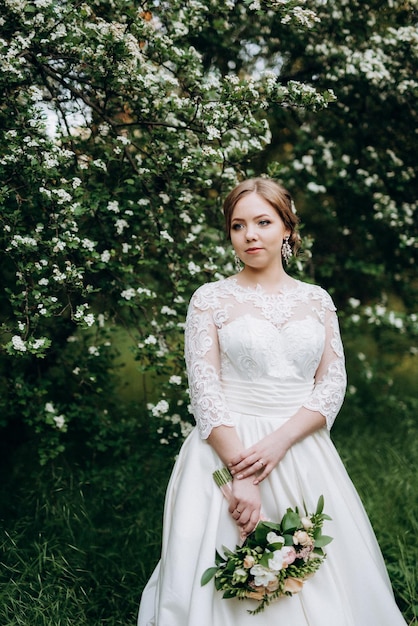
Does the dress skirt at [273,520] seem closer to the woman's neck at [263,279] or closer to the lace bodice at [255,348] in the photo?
the lace bodice at [255,348]

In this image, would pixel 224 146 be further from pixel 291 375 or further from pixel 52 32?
pixel 291 375

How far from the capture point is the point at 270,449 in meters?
2.46

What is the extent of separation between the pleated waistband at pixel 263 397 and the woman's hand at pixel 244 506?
311 millimetres

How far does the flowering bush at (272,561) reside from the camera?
2242 mm

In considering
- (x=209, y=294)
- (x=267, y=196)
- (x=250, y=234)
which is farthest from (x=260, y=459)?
(x=267, y=196)

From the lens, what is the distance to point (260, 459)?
8.00ft

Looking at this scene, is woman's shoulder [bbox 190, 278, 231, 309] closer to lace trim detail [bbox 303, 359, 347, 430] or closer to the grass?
lace trim detail [bbox 303, 359, 347, 430]

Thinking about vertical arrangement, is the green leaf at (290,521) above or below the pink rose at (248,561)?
above

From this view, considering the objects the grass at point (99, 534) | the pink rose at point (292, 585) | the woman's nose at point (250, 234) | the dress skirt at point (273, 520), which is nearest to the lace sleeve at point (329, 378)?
the dress skirt at point (273, 520)

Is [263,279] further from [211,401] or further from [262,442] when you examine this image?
[262,442]

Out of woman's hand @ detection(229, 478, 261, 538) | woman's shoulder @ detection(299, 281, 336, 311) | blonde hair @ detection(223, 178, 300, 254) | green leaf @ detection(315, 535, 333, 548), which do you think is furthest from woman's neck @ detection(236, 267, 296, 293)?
green leaf @ detection(315, 535, 333, 548)

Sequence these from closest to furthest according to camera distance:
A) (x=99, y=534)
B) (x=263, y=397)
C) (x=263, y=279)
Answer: (x=263, y=397) → (x=263, y=279) → (x=99, y=534)

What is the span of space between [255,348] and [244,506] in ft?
2.06

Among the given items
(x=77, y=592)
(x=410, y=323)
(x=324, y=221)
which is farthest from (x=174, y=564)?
(x=324, y=221)
